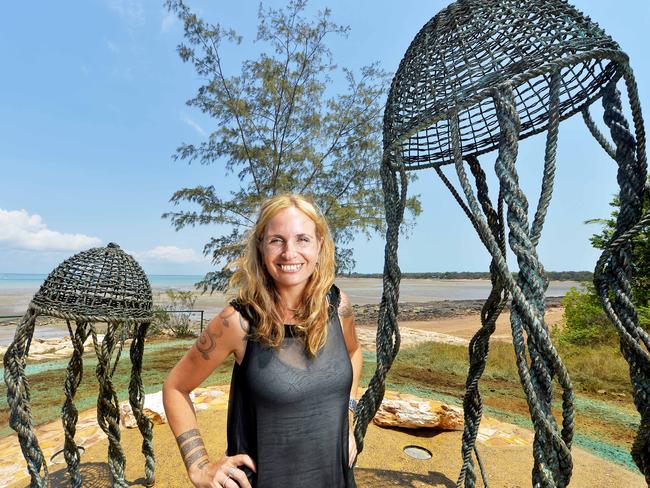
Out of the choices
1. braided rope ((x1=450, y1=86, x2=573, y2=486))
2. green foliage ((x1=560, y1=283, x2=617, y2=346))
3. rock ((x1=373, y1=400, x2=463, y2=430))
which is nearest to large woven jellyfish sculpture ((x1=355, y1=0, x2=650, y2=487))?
braided rope ((x1=450, y1=86, x2=573, y2=486))

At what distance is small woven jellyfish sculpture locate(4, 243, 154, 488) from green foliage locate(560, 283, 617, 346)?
10.2 m

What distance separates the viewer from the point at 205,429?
390 centimetres

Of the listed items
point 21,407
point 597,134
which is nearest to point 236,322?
point 21,407

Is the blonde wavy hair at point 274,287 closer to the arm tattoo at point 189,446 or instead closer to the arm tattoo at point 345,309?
the arm tattoo at point 345,309

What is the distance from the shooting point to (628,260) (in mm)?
1530

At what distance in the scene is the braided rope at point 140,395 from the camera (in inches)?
115

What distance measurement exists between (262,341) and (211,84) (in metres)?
13.1

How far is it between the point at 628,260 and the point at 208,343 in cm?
178

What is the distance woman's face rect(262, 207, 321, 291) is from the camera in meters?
1.65

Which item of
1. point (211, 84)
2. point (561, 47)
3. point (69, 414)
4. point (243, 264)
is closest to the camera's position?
point (561, 47)

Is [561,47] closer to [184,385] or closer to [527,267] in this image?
[527,267]

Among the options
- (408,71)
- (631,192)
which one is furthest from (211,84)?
(631,192)

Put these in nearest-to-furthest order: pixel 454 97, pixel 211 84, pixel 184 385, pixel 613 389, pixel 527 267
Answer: pixel 527 267 → pixel 454 97 → pixel 184 385 → pixel 613 389 → pixel 211 84

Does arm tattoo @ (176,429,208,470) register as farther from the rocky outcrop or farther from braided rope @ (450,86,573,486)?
the rocky outcrop
